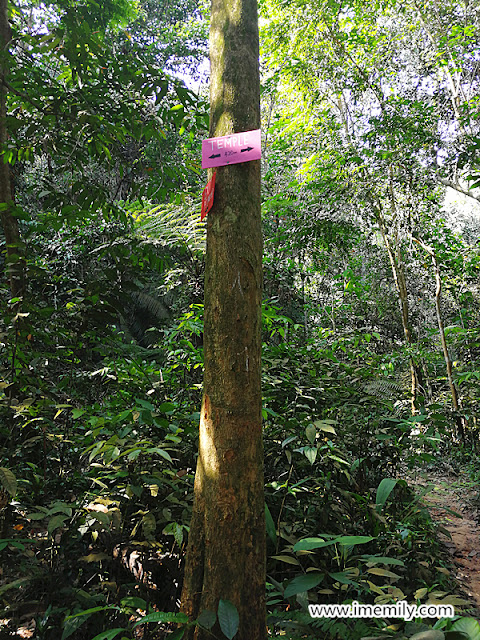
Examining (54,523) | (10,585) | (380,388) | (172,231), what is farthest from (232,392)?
(172,231)

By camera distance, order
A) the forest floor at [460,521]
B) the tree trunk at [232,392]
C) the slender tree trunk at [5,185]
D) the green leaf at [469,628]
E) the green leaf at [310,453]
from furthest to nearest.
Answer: the forest floor at [460,521] < the slender tree trunk at [5,185] < the green leaf at [310,453] < the tree trunk at [232,392] < the green leaf at [469,628]

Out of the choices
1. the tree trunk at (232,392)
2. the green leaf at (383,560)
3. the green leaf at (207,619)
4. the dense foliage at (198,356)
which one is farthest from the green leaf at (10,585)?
the green leaf at (383,560)

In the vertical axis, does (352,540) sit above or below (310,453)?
below

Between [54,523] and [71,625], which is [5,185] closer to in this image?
[54,523]

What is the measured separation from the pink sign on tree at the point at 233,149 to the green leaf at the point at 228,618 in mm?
1543

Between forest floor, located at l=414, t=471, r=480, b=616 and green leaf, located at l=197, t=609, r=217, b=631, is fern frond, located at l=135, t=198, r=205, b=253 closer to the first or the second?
forest floor, located at l=414, t=471, r=480, b=616

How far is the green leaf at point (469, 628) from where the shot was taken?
125 cm

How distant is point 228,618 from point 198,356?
6.56 feet

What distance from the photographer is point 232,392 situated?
1540 millimetres

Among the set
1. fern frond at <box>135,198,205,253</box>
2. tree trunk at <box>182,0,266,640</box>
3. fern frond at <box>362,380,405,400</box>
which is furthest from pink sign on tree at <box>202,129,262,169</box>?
fern frond at <box>135,198,205,253</box>

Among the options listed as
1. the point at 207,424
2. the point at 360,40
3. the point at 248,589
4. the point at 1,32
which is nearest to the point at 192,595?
the point at 248,589

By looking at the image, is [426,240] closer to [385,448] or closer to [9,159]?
[385,448]

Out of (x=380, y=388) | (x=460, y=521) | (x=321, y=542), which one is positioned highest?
(x=380, y=388)

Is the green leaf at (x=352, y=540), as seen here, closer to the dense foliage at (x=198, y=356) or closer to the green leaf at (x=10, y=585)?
the dense foliage at (x=198, y=356)
